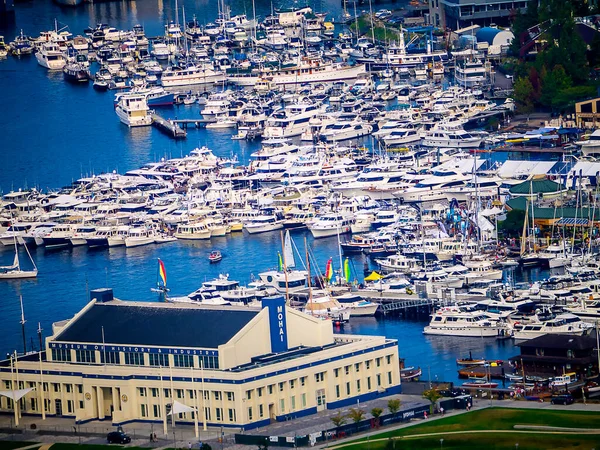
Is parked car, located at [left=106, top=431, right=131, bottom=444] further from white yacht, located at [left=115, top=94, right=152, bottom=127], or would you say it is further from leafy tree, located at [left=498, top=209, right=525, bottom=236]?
white yacht, located at [left=115, top=94, right=152, bottom=127]

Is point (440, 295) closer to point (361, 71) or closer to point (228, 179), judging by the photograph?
point (228, 179)

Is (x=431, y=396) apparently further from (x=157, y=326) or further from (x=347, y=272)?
(x=347, y=272)

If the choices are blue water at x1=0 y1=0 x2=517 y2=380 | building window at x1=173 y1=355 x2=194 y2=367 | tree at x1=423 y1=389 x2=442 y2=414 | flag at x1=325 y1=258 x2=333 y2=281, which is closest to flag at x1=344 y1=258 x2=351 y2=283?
flag at x1=325 y1=258 x2=333 y2=281

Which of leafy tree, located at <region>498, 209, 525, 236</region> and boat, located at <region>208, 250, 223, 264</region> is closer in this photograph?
leafy tree, located at <region>498, 209, 525, 236</region>

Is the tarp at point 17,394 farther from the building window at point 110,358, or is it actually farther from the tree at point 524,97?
the tree at point 524,97

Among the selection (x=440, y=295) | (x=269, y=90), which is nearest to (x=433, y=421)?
(x=440, y=295)

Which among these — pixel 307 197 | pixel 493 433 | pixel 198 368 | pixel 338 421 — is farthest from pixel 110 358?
pixel 307 197

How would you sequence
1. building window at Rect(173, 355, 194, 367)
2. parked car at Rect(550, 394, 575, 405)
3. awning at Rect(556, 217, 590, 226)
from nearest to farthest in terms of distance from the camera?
parked car at Rect(550, 394, 575, 405) < building window at Rect(173, 355, 194, 367) < awning at Rect(556, 217, 590, 226)
